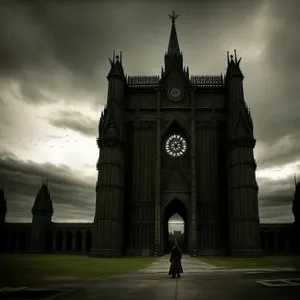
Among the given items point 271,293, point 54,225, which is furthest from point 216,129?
point 271,293

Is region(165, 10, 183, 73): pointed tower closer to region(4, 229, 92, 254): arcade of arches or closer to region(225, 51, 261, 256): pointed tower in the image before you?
region(225, 51, 261, 256): pointed tower

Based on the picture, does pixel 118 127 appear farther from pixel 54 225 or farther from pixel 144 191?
pixel 54 225

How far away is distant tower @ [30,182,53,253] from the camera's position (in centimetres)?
5628

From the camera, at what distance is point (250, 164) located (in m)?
41.0

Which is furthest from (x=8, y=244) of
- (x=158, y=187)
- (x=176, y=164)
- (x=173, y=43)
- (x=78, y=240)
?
(x=173, y=43)

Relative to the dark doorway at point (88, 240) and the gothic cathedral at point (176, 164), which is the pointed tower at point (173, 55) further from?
the dark doorway at point (88, 240)

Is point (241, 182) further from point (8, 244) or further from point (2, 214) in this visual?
point (2, 214)

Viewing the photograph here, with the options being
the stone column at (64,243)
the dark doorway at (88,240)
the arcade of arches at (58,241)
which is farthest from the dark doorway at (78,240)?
the stone column at (64,243)

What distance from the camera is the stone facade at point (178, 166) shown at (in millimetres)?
40531

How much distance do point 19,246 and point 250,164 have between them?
4335 centimetres

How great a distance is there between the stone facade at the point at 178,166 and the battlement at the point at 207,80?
15 cm

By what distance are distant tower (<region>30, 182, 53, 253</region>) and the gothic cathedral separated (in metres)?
20.1

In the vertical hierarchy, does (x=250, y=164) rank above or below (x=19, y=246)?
above

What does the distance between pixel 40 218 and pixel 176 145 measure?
28.4m
